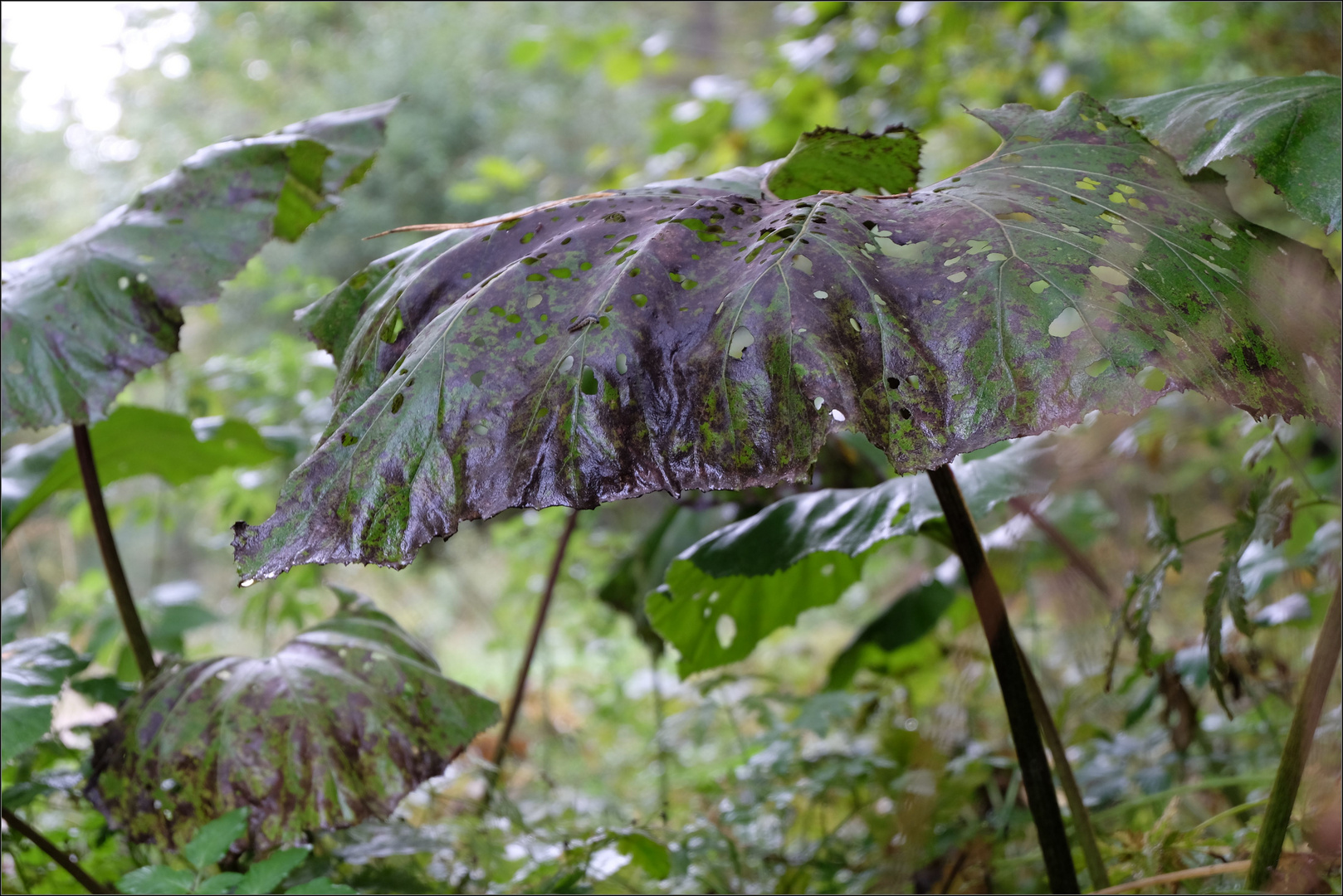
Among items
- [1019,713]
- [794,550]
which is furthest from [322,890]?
[1019,713]

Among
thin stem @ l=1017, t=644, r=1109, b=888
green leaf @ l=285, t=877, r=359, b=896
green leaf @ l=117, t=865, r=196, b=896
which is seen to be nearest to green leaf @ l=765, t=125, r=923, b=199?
thin stem @ l=1017, t=644, r=1109, b=888

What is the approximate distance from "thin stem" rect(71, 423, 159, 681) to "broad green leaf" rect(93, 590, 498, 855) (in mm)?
155

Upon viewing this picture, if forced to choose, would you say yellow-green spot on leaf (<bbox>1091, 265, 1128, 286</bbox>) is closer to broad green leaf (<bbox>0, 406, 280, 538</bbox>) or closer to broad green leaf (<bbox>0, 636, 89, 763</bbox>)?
broad green leaf (<bbox>0, 636, 89, 763</bbox>)

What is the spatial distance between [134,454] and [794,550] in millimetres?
1113

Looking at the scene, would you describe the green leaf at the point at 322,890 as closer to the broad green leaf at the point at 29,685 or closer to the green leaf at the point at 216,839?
the green leaf at the point at 216,839

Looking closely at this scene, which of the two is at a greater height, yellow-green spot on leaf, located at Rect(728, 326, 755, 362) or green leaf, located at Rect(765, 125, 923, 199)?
green leaf, located at Rect(765, 125, 923, 199)

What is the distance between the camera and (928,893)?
49.7 inches

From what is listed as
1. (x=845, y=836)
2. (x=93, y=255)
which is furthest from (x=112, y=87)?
(x=845, y=836)

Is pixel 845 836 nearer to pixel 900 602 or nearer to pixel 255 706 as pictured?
pixel 900 602

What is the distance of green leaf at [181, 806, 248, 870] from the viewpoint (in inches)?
36.0

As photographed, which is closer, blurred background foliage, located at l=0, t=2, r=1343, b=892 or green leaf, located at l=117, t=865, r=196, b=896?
green leaf, located at l=117, t=865, r=196, b=896

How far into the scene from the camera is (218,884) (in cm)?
92

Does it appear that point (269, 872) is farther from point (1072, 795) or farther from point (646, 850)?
point (1072, 795)

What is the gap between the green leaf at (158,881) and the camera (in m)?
0.92
